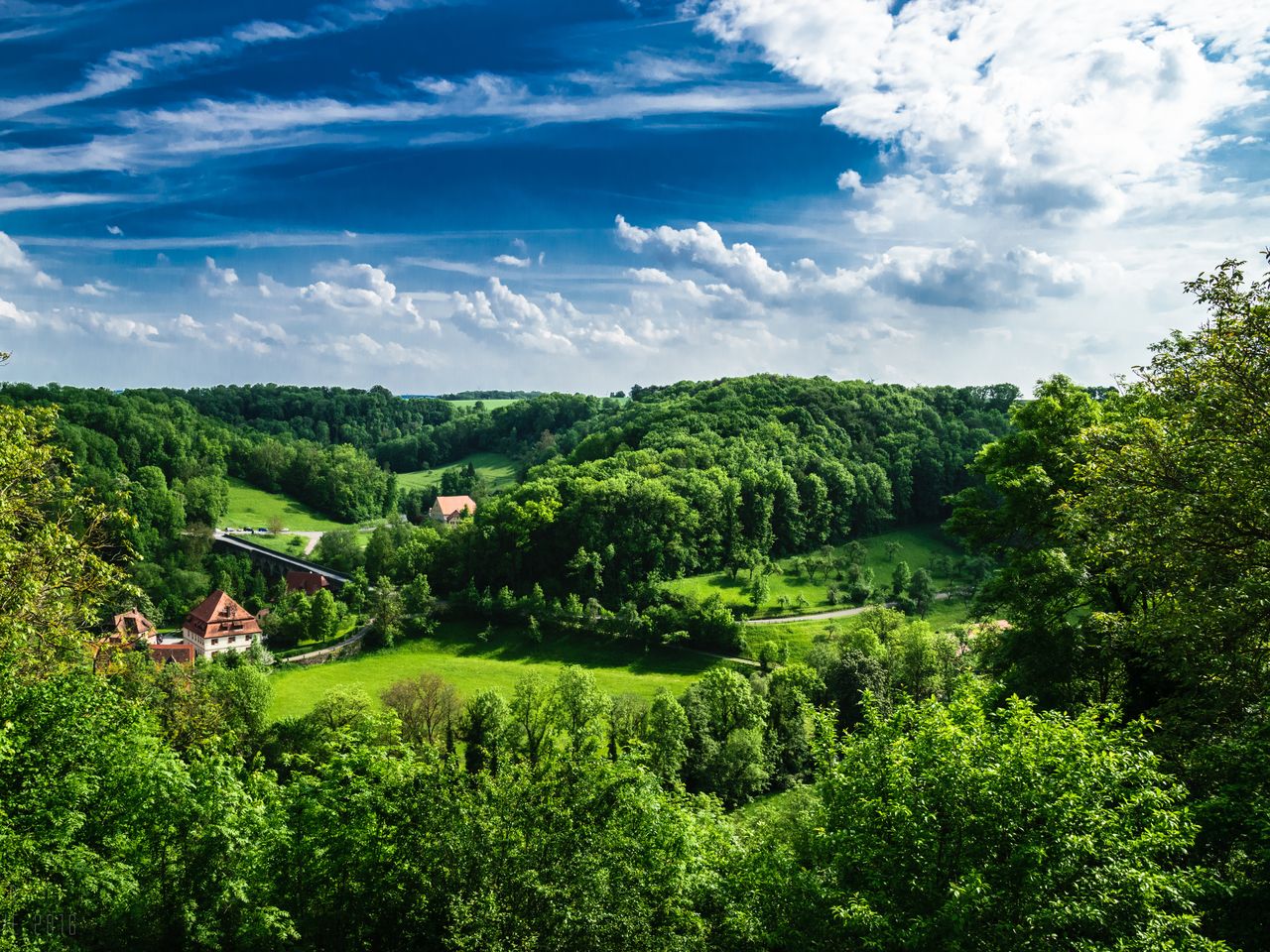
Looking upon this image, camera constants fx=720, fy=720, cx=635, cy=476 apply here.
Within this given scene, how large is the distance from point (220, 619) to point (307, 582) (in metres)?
13.9

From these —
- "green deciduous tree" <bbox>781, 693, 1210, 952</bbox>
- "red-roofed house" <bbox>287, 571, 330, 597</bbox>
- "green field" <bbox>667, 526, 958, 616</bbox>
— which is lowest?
"red-roofed house" <bbox>287, 571, 330, 597</bbox>

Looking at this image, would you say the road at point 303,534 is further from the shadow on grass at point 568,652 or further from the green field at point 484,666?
the green field at point 484,666

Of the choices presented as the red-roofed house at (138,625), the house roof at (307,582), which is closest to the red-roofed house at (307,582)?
the house roof at (307,582)

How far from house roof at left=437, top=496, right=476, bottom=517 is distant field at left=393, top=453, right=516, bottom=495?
484 inches

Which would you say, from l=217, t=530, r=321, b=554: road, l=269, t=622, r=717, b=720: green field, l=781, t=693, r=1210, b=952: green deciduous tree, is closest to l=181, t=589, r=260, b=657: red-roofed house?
l=269, t=622, r=717, b=720: green field

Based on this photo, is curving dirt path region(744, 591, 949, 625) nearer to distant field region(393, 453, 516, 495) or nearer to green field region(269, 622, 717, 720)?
green field region(269, 622, 717, 720)

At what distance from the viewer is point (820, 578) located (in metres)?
68.4

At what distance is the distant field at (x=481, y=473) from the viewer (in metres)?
132

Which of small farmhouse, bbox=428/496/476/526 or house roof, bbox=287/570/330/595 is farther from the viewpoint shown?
small farmhouse, bbox=428/496/476/526

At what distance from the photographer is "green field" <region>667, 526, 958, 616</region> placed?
62.2m

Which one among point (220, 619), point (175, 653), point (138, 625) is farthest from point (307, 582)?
point (175, 653)

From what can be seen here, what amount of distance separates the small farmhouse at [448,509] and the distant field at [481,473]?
43.6 feet

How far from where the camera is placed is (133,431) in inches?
4090

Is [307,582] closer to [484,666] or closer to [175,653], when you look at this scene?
[175,653]
